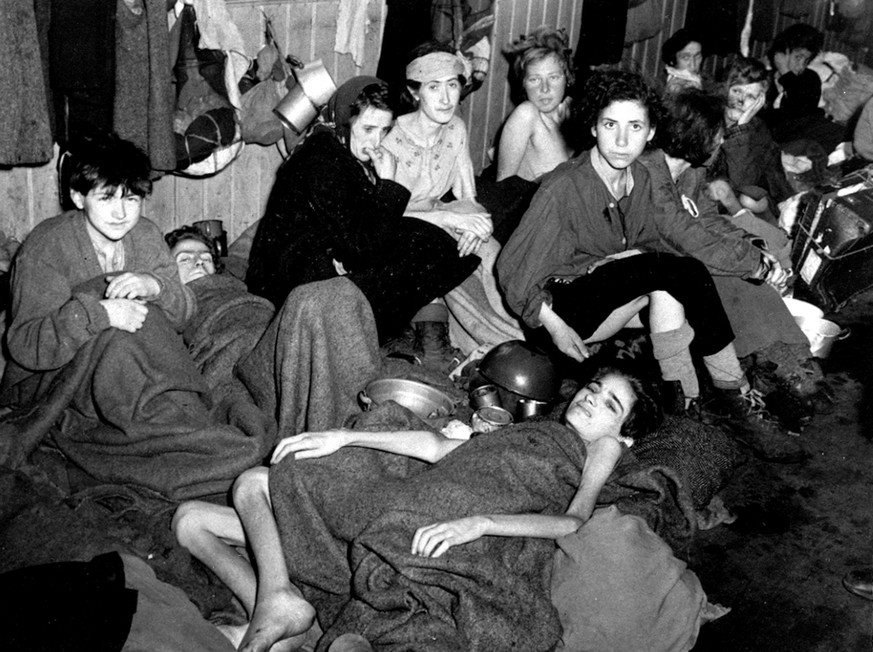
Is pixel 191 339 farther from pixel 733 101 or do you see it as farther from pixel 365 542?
pixel 733 101

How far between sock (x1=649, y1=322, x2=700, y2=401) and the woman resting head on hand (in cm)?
165

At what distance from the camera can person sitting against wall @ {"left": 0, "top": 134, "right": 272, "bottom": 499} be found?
337 centimetres

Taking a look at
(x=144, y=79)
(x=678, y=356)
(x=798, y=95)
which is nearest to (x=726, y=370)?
(x=678, y=356)

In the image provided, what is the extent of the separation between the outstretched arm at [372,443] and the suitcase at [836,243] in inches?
133

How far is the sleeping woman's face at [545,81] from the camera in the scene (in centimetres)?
541

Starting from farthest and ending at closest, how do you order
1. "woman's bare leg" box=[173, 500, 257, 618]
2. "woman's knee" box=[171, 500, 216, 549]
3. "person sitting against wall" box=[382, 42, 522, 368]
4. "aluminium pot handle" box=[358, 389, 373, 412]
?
"person sitting against wall" box=[382, 42, 522, 368], "aluminium pot handle" box=[358, 389, 373, 412], "woman's knee" box=[171, 500, 216, 549], "woman's bare leg" box=[173, 500, 257, 618]

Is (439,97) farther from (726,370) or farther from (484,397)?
(726,370)

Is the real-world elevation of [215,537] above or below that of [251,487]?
below

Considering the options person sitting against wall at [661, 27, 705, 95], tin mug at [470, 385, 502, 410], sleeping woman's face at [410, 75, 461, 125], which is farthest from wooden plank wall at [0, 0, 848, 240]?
tin mug at [470, 385, 502, 410]

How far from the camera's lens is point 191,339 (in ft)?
13.4

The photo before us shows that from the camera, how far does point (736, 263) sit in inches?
174

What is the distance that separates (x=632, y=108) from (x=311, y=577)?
8.05 feet

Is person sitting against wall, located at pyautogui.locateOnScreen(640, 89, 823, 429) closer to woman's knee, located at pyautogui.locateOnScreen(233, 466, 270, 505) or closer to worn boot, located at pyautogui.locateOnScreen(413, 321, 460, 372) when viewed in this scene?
worn boot, located at pyautogui.locateOnScreen(413, 321, 460, 372)

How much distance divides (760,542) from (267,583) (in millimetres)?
1942
